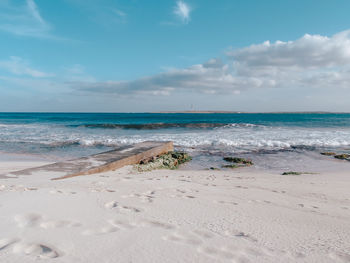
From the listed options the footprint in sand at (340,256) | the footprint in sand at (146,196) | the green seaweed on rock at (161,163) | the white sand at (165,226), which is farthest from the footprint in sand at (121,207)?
the green seaweed on rock at (161,163)

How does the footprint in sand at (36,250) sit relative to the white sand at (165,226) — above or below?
above

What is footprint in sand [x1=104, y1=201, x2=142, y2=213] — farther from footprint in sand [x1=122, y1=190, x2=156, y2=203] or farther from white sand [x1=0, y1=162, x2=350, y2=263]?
footprint in sand [x1=122, y1=190, x2=156, y2=203]

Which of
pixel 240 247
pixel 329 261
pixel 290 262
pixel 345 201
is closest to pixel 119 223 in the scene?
pixel 240 247

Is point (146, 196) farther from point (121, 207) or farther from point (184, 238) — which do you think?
point (184, 238)

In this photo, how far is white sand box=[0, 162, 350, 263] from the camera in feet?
6.39

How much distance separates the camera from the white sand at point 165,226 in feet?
6.39

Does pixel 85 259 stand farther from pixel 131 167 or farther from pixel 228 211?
pixel 131 167

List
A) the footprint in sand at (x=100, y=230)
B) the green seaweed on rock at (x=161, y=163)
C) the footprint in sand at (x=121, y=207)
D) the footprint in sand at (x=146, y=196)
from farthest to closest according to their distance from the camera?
the green seaweed on rock at (x=161, y=163) → the footprint in sand at (x=146, y=196) → the footprint in sand at (x=121, y=207) → the footprint in sand at (x=100, y=230)

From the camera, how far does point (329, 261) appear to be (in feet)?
6.31

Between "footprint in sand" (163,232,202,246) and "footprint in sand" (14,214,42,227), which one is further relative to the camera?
"footprint in sand" (14,214,42,227)

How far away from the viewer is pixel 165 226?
2490mm

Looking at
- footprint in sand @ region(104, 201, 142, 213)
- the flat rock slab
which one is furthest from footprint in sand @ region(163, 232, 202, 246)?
the flat rock slab

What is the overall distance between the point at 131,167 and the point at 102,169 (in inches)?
53.8

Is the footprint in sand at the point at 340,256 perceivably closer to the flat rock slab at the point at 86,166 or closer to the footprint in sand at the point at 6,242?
the footprint in sand at the point at 6,242
